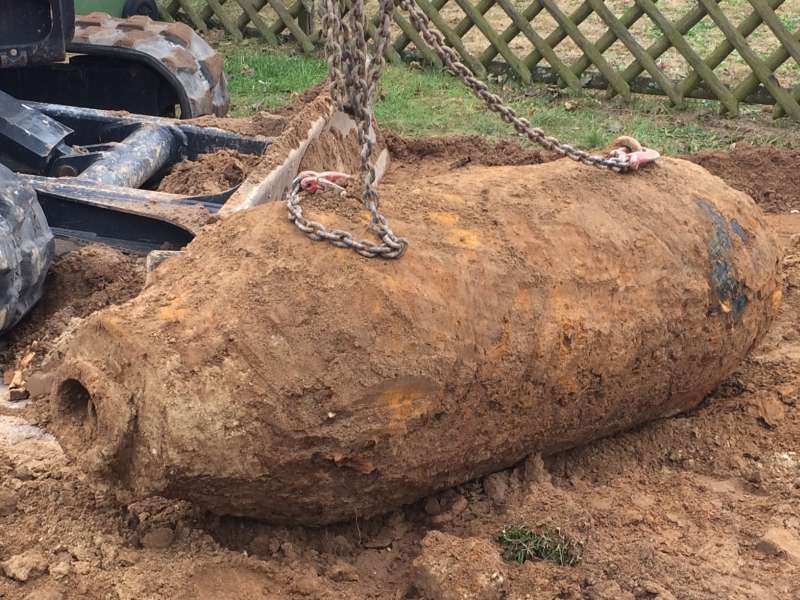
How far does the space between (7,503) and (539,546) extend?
1.28 meters

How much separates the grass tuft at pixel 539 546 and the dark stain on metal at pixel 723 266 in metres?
0.82

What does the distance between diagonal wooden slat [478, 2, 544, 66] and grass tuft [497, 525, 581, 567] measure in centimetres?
576

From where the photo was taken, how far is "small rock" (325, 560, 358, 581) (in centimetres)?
242

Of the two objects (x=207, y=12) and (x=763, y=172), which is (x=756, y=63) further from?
(x=207, y=12)

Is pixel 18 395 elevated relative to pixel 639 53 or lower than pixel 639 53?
lower

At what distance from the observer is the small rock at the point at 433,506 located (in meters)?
2.68

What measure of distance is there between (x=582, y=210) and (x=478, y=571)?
3.27ft

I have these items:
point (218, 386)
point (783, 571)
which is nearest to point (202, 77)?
point (218, 386)

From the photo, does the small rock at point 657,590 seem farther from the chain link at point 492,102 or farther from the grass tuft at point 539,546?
the chain link at point 492,102

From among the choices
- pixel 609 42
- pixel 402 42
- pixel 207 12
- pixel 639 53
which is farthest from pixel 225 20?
pixel 639 53

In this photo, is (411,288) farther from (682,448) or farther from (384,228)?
(682,448)

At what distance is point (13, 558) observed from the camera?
2350 mm

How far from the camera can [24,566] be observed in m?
2.33

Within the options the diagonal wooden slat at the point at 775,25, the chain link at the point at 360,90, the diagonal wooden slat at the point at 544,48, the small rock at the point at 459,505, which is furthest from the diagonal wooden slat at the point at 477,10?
the small rock at the point at 459,505
